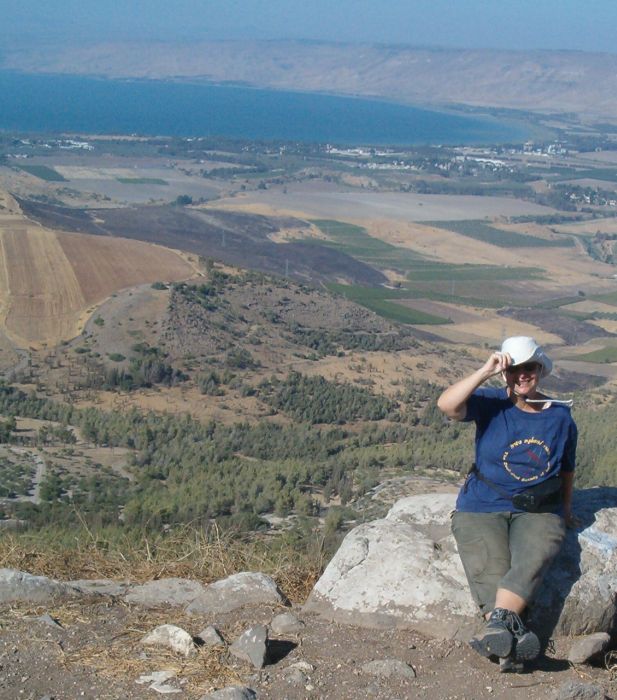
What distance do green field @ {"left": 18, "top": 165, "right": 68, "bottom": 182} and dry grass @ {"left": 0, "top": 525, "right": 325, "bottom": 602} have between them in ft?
321

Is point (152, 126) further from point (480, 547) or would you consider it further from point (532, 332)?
point (480, 547)

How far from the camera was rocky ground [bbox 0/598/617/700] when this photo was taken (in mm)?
4906

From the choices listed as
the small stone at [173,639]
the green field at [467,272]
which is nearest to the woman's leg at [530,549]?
the small stone at [173,639]

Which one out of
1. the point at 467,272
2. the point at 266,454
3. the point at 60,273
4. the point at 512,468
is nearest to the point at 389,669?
the point at 512,468

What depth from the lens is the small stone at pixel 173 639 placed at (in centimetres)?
529

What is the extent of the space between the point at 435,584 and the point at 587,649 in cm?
89

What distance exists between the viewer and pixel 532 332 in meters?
56.3

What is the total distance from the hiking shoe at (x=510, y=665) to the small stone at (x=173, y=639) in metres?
1.53

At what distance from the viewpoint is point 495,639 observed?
5.13 meters

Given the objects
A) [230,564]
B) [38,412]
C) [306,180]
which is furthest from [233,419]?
[306,180]

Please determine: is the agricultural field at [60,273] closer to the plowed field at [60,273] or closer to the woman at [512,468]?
the plowed field at [60,273]

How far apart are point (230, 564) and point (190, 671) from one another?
6.01 feet

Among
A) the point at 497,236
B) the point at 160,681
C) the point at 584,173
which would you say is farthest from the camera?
the point at 584,173

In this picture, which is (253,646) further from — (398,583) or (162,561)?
(162,561)
